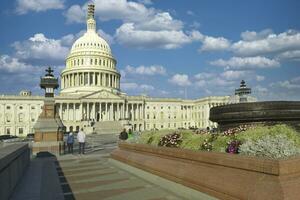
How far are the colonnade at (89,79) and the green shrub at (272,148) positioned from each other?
142801 mm

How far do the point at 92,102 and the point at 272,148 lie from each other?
138 meters

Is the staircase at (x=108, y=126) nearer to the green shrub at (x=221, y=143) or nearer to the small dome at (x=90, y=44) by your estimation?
the small dome at (x=90, y=44)

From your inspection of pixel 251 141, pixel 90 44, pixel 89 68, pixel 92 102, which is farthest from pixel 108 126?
pixel 251 141

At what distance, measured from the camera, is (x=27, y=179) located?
46.7 feet

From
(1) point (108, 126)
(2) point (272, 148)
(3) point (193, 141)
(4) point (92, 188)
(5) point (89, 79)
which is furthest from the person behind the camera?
(5) point (89, 79)

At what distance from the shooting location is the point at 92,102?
14338 centimetres

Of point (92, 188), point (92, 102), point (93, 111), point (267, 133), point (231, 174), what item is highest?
point (92, 102)

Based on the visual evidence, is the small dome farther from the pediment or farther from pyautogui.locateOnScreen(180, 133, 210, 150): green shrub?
pyautogui.locateOnScreen(180, 133, 210, 150): green shrub

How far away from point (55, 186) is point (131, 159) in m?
4.20

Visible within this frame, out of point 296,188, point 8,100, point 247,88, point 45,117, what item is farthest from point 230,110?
point 8,100

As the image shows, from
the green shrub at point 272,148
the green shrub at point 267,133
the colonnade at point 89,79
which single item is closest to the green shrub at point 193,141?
the green shrub at point 267,133

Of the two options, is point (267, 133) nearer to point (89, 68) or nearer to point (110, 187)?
point (110, 187)

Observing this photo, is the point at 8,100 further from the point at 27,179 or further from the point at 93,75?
the point at 27,179

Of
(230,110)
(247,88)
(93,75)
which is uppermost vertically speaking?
(93,75)
